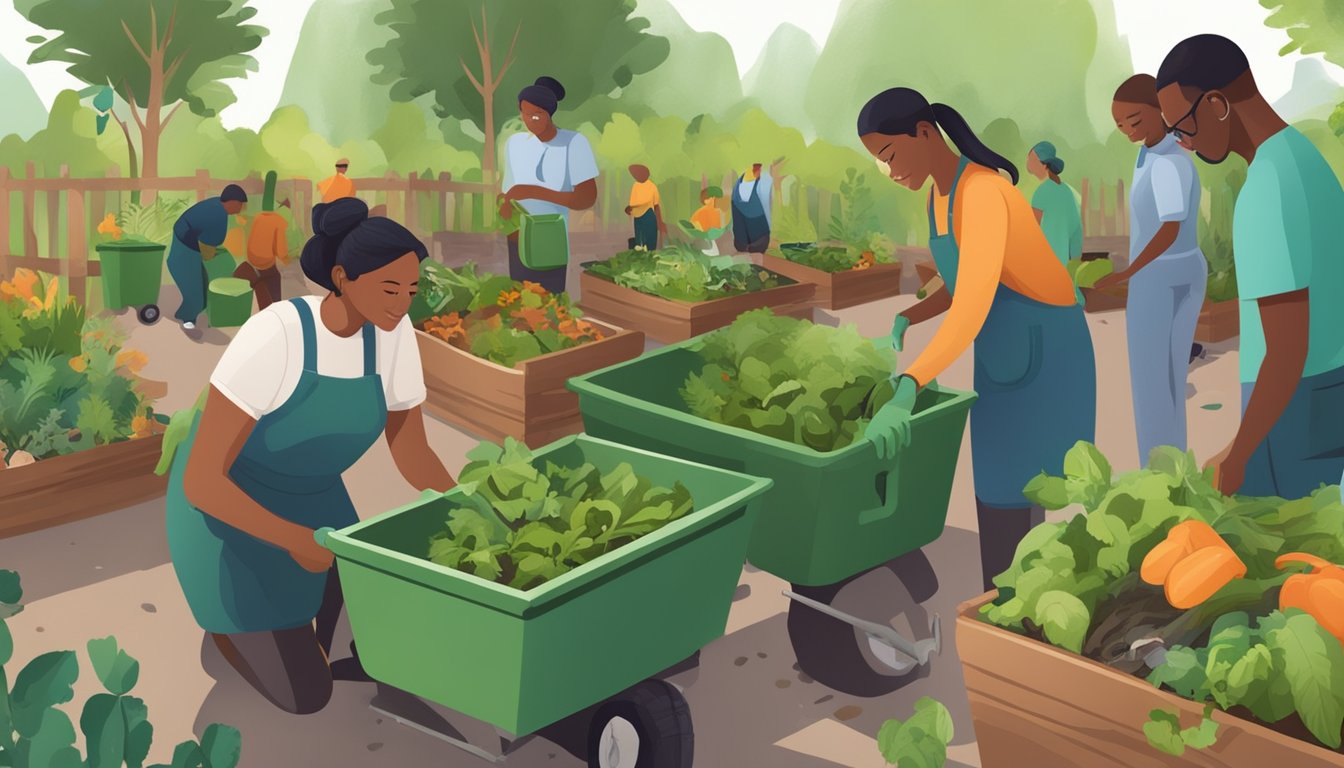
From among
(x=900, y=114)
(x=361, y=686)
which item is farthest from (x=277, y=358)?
(x=900, y=114)

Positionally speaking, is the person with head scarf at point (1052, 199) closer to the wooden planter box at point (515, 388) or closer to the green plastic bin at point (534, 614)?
the wooden planter box at point (515, 388)

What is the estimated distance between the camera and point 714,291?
9.12 m

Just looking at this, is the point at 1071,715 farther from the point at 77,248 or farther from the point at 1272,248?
the point at 77,248

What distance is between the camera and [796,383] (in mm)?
4637

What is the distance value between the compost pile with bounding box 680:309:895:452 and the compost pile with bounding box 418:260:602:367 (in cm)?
227

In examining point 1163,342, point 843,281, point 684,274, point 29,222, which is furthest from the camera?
point 29,222


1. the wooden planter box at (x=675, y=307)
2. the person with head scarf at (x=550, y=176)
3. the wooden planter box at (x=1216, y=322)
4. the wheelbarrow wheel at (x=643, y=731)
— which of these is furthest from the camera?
the wooden planter box at (x=1216, y=322)

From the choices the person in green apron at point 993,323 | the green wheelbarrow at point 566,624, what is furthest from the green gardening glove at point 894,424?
the green wheelbarrow at point 566,624

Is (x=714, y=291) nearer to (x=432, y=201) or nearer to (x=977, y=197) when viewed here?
(x=977, y=197)

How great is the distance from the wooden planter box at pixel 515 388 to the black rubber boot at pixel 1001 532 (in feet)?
8.26

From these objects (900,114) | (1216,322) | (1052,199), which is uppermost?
(900,114)

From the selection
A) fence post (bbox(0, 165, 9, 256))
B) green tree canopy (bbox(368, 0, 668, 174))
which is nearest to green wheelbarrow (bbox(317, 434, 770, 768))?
fence post (bbox(0, 165, 9, 256))

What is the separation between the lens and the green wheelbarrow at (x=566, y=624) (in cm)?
347

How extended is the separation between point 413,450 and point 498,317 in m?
3.05
